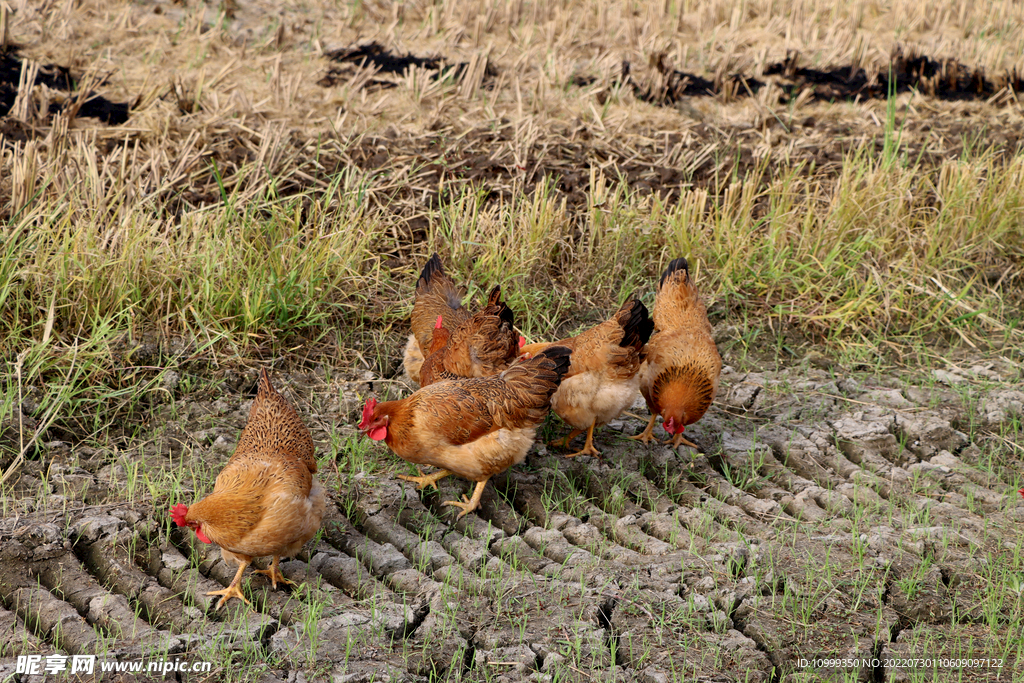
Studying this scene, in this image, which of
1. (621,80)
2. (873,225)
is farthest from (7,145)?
(873,225)

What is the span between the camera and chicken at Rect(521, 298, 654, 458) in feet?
12.3

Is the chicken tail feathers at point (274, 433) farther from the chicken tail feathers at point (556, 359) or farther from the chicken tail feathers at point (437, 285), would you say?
the chicken tail feathers at point (437, 285)

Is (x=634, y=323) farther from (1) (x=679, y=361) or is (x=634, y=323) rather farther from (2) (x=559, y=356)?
(2) (x=559, y=356)

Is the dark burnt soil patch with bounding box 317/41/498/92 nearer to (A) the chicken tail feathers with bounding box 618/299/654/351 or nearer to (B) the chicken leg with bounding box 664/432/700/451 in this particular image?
(A) the chicken tail feathers with bounding box 618/299/654/351

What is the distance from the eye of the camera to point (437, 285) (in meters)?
4.30

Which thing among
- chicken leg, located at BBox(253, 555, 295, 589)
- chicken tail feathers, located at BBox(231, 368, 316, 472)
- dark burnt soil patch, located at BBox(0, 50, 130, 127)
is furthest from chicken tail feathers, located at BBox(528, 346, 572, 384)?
dark burnt soil patch, located at BBox(0, 50, 130, 127)

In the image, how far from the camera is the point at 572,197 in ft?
17.8

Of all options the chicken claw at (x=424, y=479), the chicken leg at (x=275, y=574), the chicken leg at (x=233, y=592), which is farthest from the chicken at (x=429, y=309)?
the chicken leg at (x=233, y=592)

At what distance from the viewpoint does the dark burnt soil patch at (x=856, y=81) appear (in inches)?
276

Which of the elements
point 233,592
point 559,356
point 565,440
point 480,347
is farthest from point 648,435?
point 233,592

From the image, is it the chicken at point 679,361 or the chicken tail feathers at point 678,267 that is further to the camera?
the chicken tail feathers at point 678,267

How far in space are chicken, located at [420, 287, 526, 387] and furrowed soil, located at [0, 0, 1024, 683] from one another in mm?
459

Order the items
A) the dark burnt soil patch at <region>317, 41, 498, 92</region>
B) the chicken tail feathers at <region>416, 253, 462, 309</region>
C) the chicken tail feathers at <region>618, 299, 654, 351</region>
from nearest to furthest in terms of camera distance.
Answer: the chicken tail feathers at <region>618, 299, 654, 351</region> → the chicken tail feathers at <region>416, 253, 462, 309</region> → the dark burnt soil patch at <region>317, 41, 498, 92</region>

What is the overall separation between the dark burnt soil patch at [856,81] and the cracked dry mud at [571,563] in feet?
12.5
